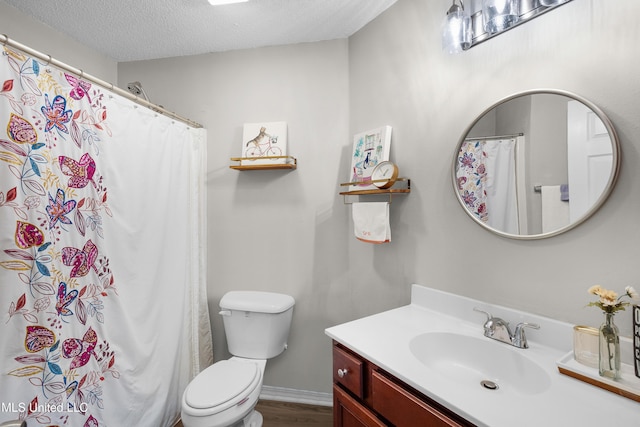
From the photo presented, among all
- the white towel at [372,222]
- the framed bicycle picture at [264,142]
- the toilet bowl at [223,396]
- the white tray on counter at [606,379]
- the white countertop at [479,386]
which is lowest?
the toilet bowl at [223,396]

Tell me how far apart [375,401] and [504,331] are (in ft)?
1.81

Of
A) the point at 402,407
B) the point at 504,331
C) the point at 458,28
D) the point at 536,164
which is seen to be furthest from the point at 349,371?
the point at 458,28

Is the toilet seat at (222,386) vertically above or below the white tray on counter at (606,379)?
below

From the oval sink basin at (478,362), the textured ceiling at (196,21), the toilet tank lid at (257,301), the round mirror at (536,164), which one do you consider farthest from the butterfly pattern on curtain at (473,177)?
the toilet tank lid at (257,301)

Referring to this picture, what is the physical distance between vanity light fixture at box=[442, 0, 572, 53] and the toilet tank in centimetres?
163

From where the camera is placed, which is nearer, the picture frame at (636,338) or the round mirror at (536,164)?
the picture frame at (636,338)

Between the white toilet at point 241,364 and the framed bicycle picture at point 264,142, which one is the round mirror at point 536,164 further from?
the white toilet at point 241,364

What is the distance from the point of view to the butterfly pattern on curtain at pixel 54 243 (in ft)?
3.42

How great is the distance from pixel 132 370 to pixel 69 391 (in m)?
0.30

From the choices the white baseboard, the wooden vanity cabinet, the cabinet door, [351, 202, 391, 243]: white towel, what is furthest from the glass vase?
the white baseboard

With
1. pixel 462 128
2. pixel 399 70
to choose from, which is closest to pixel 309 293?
pixel 462 128

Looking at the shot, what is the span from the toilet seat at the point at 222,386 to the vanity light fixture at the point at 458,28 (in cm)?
184

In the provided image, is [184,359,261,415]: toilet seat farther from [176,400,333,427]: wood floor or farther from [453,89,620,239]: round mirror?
[453,89,620,239]: round mirror

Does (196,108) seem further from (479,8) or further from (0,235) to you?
(479,8)
